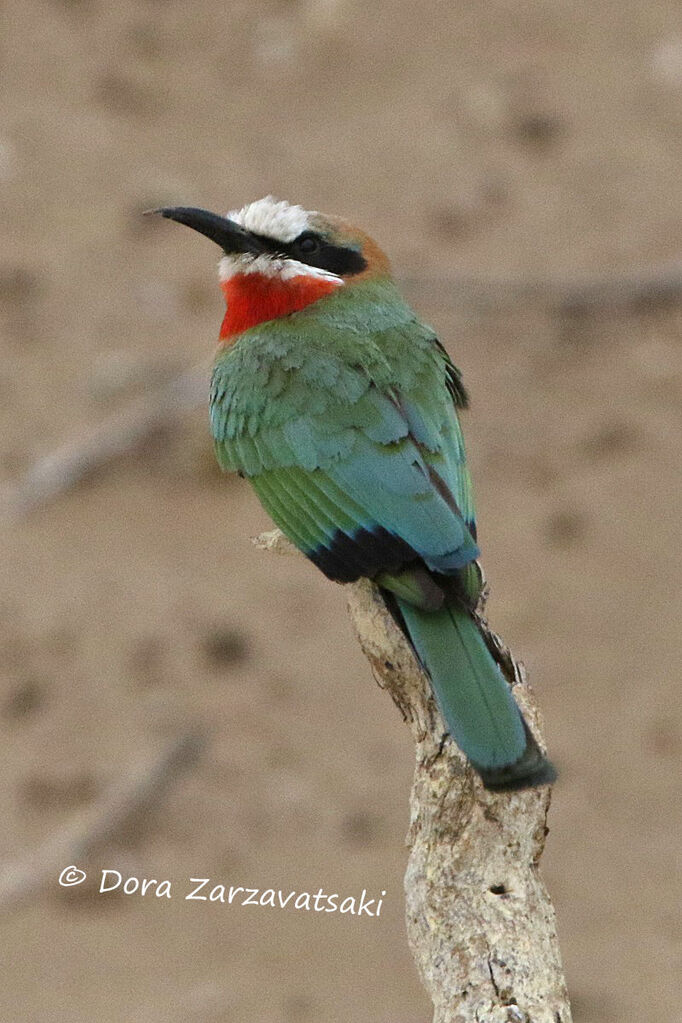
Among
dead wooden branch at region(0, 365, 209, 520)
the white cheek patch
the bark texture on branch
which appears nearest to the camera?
the bark texture on branch

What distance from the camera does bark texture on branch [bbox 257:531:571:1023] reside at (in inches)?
111

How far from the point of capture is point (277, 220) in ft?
13.1

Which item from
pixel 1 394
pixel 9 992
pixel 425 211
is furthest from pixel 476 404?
pixel 9 992

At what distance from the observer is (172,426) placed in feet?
22.1

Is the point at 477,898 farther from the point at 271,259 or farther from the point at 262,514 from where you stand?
the point at 262,514

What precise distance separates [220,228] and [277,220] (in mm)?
130

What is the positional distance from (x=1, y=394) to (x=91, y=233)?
3.79ft

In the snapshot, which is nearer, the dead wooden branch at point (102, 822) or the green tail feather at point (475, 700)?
the green tail feather at point (475, 700)

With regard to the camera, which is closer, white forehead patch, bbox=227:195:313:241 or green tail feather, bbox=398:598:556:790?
green tail feather, bbox=398:598:556:790

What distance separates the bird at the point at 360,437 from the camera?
9.91 feet

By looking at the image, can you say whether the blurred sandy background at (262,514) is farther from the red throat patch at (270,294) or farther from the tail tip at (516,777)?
the tail tip at (516,777)

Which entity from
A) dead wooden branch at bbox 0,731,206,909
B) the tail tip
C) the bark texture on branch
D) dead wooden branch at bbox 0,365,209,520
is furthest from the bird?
dead wooden branch at bbox 0,365,209,520

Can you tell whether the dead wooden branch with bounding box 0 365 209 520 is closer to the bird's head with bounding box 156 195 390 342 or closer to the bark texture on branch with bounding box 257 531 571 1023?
the bird's head with bounding box 156 195 390 342

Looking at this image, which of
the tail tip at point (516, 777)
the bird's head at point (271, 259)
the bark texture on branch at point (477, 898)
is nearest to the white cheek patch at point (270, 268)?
the bird's head at point (271, 259)
